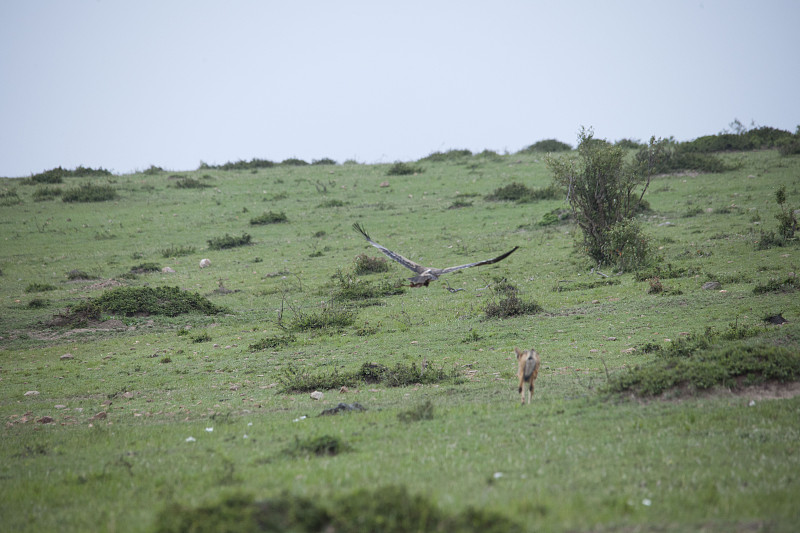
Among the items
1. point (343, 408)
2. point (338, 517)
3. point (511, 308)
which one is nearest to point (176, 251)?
point (511, 308)

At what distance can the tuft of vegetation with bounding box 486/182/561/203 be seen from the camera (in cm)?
3494

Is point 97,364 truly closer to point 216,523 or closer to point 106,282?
point 106,282

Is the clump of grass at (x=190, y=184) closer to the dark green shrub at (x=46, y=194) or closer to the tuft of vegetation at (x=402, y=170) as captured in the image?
the dark green shrub at (x=46, y=194)

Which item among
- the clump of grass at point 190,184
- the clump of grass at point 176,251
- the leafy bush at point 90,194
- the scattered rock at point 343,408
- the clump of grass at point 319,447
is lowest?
the scattered rock at point 343,408

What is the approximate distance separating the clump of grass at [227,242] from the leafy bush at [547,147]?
27954 millimetres

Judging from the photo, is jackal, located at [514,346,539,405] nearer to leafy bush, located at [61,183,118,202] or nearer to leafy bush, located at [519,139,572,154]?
leafy bush, located at [61,183,118,202]

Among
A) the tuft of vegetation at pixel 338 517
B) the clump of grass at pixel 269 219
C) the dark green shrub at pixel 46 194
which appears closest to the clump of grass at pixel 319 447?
the tuft of vegetation at pixel 338 517

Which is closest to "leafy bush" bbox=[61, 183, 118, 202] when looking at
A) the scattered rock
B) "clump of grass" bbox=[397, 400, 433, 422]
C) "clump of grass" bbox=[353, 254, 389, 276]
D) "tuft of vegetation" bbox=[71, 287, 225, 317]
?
"tuft of vegetation" bbox=[71, 287, 225, 317]

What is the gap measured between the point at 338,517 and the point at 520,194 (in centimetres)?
3286

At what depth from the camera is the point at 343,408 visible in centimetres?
979

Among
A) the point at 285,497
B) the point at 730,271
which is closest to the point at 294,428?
the point at 285,497

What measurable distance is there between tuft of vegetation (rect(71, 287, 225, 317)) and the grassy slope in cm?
71

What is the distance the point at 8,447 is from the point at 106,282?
668 inches

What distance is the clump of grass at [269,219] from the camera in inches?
1347
